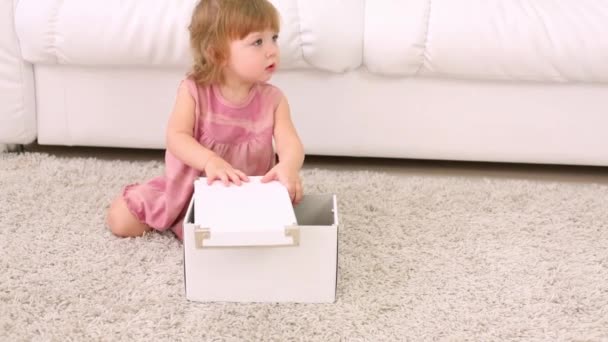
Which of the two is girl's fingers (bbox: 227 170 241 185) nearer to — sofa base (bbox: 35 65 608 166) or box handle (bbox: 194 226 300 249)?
box handle (bbox: 194 226 300 249)

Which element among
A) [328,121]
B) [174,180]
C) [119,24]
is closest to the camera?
[174,180]

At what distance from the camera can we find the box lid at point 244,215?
89cm

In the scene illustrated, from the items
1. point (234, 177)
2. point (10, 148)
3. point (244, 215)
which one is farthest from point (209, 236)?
point (10, 148)

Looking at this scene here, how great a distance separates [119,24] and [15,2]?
24 centimetres

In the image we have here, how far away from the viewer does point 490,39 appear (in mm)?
1374

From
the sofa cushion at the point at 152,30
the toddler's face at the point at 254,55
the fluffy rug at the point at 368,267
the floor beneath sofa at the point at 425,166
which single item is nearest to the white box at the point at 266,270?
the fluffy rug at the point at 368,267

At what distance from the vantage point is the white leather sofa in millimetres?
1379

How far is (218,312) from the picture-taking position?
3.17ft

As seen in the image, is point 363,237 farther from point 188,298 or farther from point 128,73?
point 128,73

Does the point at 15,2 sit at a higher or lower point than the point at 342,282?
higher

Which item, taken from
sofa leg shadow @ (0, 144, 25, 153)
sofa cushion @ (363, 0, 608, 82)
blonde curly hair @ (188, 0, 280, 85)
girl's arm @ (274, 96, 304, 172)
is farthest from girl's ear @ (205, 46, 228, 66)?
sofa leg shadow @ (0, 144, 25, 153)

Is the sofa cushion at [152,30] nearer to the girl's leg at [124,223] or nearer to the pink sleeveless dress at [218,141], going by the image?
the pink sleeveless dress at [218,141]

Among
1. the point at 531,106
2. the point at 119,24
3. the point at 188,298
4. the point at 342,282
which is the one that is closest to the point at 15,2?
the point at 119,24

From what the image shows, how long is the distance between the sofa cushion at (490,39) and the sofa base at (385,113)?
0.19 feet
